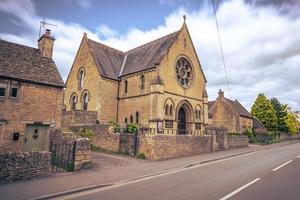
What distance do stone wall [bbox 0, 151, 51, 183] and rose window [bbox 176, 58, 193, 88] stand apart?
66.8ft

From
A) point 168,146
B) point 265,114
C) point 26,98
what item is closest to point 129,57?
point 26,98

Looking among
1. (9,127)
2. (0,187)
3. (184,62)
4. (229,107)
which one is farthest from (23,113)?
(229,107)

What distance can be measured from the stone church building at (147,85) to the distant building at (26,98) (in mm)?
9329

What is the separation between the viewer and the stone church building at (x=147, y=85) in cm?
2623

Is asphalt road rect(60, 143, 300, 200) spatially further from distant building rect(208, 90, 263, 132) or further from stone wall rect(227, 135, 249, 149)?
distant building rect(208, 90, 263, 132)

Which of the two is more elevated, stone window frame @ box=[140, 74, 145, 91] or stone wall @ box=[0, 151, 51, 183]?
stone window frame @ box=[140, 74, 145, 91]

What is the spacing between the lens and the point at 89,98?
30344 mm

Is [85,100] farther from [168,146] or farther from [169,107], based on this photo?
[168,146]

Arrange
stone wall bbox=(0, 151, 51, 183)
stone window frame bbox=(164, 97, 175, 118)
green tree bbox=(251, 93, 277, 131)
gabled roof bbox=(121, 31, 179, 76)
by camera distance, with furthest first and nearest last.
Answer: green tree bbox=(251, 93, 277, 131)
gabled roof bbox=(121, 31, 179, 76)
stone window frame bbox=(164, 97, 175, 118)
stone wall bbox=(0, 151, 51, 183)

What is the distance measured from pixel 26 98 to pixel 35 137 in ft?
9.73

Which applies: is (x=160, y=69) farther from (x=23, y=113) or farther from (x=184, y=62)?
(x=23, y=113)

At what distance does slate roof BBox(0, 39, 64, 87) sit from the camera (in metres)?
17.4

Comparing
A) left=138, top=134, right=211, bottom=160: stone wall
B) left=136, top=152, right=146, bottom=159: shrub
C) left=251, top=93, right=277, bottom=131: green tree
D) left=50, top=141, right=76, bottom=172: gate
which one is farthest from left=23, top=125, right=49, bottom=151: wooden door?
left=251, top=93, right=277, bottom=131: green tree

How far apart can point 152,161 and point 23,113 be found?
9806mm
